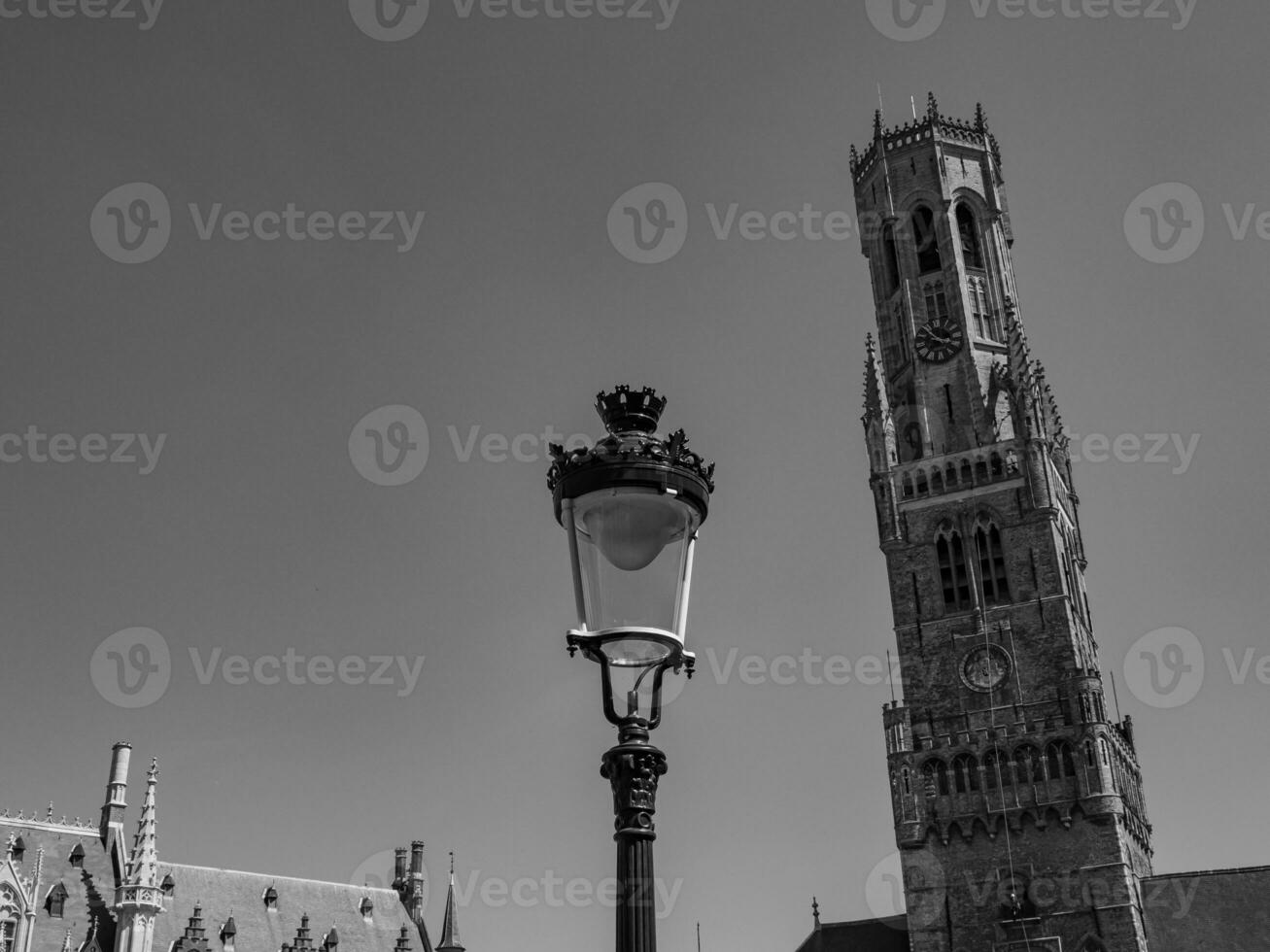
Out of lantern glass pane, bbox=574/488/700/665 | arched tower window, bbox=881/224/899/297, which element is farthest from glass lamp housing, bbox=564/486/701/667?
arched tower window, bbox=881/224/899/297

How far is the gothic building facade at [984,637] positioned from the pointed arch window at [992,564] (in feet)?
0.24

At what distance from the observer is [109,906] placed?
48062mm

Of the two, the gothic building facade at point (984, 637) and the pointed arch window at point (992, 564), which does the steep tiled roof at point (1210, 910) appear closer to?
the gothic building facade at point (984, 637)

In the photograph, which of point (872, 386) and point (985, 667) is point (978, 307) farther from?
point (985, 667)

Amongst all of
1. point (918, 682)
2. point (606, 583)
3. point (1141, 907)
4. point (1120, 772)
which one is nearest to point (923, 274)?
point (918, 682)

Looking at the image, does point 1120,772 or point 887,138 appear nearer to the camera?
point 1120,772

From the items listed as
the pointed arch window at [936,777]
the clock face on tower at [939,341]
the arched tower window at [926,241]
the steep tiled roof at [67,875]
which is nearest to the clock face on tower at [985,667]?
the pointed arch window at [936,777]

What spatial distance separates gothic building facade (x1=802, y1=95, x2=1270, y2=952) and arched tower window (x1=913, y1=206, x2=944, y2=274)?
11cm

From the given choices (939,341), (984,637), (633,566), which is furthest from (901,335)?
(633,566)

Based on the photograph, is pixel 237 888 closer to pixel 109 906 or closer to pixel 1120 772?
pixel 109 906

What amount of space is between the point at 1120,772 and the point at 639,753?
53.3 meters

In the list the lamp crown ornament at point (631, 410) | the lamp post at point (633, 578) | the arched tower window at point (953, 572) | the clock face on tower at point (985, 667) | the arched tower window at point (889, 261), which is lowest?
the lamp post at point (633, 578)

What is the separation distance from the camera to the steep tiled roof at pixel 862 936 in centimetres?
5846

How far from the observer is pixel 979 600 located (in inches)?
2302
